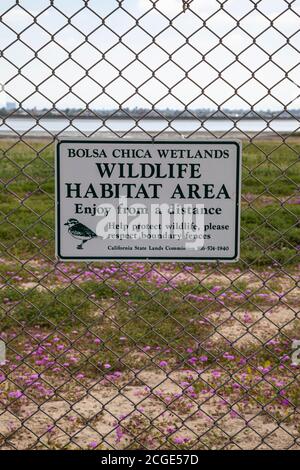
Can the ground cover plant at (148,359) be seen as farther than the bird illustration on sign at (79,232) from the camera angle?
Yes

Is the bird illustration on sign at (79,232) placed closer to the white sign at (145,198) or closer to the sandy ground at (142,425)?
the white sign at (145,198)

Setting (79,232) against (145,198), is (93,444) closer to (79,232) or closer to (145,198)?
(79,232)

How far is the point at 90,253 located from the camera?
8.63 ft

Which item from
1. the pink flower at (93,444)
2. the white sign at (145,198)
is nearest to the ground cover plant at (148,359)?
the pink flower at (93,444)

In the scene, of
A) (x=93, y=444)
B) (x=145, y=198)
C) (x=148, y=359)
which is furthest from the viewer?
(x=148, y=359)

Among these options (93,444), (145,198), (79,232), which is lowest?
(93,444)

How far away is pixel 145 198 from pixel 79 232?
0.82 feet

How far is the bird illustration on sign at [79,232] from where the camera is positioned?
2.62 metres

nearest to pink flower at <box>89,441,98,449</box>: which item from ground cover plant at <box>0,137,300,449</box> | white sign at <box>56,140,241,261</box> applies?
ground cover plant at <box>0,137,300,449</box>

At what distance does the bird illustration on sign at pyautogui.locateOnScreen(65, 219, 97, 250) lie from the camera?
103 inches

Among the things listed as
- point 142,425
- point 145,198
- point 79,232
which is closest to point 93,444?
point 142,425

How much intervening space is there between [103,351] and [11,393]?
2.65 feet

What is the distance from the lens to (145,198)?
2617 millimetres
